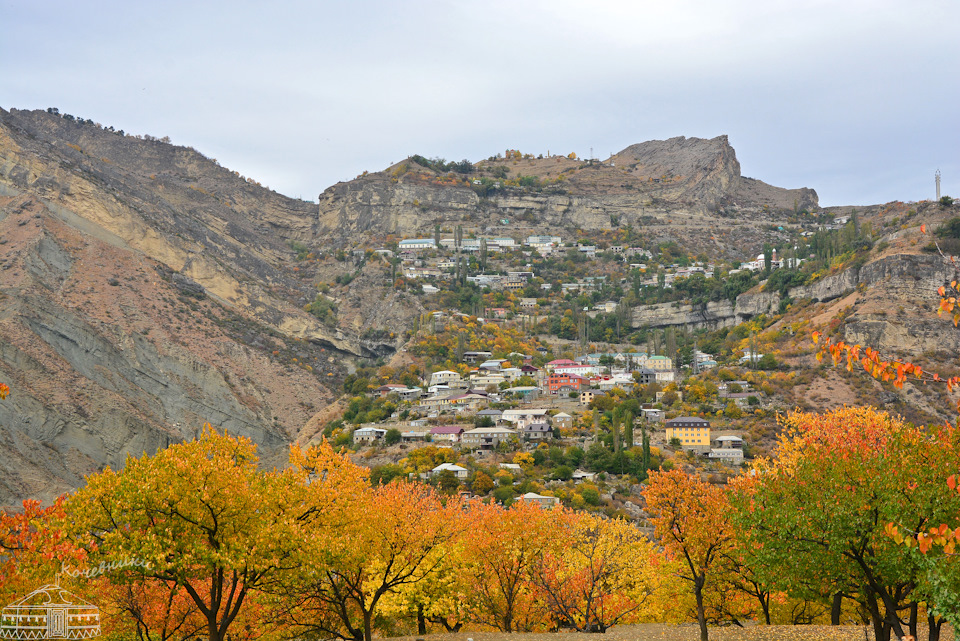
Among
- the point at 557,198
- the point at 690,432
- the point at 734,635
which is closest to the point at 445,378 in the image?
the point at 690,432

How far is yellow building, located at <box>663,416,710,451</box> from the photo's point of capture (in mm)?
64481

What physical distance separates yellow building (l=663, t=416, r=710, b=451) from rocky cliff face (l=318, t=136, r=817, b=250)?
9183cm

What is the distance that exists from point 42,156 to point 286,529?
3965 inches

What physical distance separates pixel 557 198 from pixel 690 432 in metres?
109

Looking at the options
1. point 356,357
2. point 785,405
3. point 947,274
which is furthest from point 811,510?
point 356,357

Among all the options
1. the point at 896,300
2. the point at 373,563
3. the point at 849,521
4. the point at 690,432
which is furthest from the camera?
the point at 896,300

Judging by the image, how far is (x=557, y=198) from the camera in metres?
168

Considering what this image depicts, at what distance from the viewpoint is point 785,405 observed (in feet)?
230

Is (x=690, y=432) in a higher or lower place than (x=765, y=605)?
lower

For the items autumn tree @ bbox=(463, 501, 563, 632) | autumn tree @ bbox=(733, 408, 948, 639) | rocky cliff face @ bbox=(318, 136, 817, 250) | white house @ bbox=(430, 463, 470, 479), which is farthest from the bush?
rocky cliff face @ bbox=(318, 136, 817, 250)

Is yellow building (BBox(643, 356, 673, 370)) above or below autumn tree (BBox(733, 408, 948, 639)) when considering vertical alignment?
below

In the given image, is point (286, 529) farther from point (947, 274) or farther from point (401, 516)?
point (947, 274)

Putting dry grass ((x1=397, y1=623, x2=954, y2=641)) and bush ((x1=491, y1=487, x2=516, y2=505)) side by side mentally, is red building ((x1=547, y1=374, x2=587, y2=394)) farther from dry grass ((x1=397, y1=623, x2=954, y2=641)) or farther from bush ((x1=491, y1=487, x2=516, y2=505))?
dry grass ((x1=397, y1=623, x2=954, y2=641))

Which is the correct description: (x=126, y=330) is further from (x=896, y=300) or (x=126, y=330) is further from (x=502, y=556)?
(x=896, y=300)
